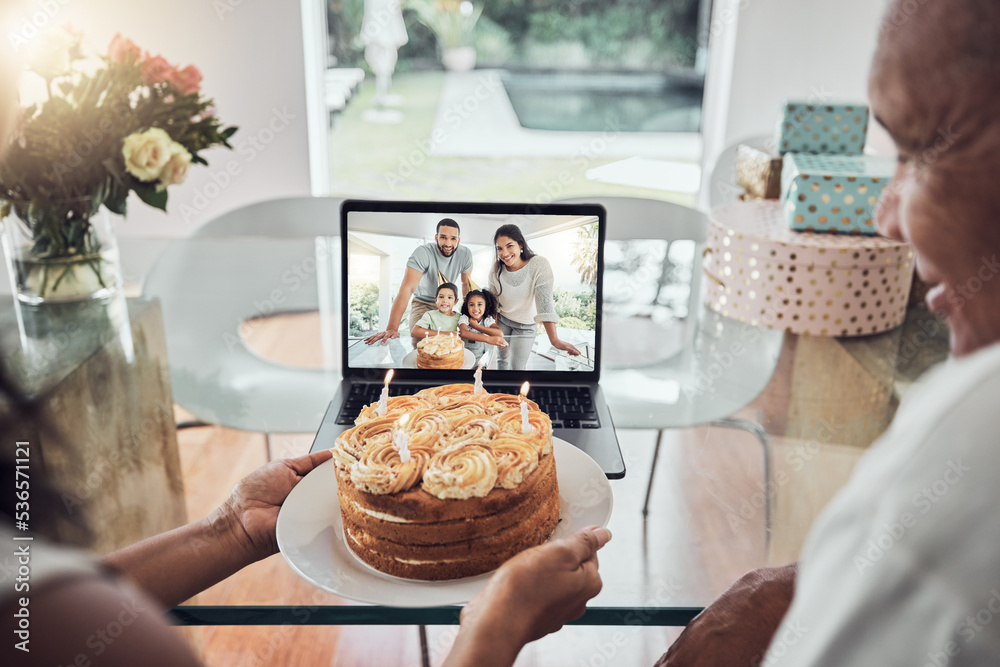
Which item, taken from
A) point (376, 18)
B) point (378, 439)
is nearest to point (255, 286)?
point (378, 439)

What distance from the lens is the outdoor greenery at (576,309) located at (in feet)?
4.28

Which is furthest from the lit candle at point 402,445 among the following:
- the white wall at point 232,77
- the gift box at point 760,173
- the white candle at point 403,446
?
the white wall at point 232,77

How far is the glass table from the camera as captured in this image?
37.3 inches

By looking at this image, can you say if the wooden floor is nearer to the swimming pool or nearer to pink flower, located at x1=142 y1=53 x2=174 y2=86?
pink flower, located at x1=142 y1=53 x2=174 y2=86

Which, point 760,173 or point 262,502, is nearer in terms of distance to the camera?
point 262,502

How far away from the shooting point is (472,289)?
128 centimetres

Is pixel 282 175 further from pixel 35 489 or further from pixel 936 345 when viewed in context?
pixel 936 345

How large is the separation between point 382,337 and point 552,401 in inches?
12.6

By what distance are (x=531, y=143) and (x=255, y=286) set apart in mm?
2266

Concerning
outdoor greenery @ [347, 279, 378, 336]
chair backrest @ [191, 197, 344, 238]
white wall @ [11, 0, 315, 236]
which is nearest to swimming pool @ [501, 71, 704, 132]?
white wall @ [11, 0, 315, 236]

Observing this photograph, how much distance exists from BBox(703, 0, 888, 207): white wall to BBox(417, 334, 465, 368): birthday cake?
2.06 m

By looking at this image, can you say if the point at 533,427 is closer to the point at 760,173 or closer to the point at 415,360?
the point at 415,360

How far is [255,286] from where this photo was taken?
1915 millimetres

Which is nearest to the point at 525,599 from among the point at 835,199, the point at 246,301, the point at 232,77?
the point at 835,199
